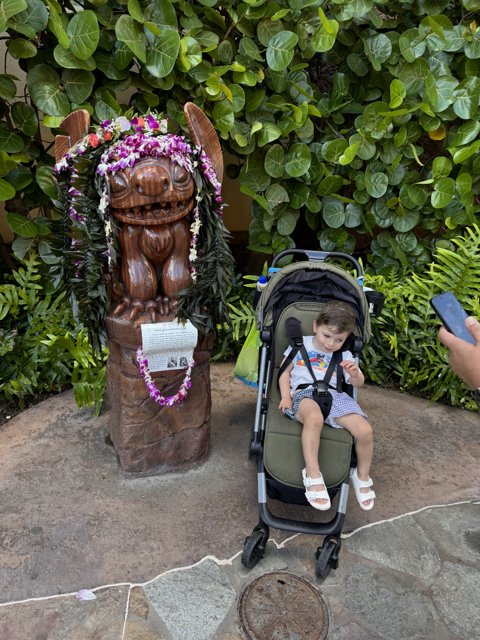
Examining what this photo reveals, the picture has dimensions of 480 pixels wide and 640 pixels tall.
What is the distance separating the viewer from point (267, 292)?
2953 mm

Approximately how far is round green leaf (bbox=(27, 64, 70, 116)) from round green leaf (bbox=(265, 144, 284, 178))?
1531 millimetres

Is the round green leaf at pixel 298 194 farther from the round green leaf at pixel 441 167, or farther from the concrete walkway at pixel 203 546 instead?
the concrete walkway at pixel 203 546

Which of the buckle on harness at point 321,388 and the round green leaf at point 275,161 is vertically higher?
the round green leaf at point 275,161

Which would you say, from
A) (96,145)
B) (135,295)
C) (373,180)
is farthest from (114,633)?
(373,180)

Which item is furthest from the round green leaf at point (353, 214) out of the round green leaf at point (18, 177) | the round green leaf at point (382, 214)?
the round green leaf at point (18, 177)

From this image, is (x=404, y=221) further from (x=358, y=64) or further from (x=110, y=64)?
(x=110, y=64)

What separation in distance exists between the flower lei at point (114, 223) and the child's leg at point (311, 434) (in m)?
0.71

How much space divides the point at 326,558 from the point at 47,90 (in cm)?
327

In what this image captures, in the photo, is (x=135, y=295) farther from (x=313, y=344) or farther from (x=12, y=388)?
(x=12, y=388)

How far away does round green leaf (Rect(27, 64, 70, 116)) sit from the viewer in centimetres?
310

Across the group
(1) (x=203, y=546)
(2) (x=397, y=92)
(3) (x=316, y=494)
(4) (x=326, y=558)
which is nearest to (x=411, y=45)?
(2) (x=397, y=92)

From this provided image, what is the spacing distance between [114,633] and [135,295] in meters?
1.62

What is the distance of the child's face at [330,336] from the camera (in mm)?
2637

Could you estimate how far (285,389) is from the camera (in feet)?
8.94
